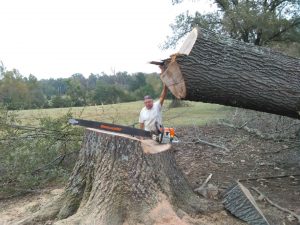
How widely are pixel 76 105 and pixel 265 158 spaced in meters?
4.42

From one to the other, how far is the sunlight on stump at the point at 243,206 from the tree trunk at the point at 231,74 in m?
1.11

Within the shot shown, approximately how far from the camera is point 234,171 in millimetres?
5953

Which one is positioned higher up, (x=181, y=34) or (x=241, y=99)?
(x=181, y=34)

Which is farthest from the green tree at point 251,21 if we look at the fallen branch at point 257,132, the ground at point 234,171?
the ground at point 234,171

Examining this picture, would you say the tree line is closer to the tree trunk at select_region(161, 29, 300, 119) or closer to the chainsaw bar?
the chainsaw bar

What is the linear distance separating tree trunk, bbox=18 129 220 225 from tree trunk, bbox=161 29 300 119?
85cm

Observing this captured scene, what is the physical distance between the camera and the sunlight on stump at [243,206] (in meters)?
4.00

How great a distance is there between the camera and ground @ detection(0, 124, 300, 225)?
4.29m

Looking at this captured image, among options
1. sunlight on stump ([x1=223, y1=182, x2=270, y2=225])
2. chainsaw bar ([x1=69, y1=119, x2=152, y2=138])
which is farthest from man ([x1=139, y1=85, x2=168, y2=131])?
sunlight on stump ([x1=223, y1=182, x2=270, y2=225])

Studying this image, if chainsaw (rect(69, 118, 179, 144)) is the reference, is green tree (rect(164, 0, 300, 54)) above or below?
above

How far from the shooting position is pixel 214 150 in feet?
23.7

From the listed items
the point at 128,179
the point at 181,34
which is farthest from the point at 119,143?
the point at 181,34

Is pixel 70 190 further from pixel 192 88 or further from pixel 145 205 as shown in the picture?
pixel 192 88

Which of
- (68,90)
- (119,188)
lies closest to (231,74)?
(119,188)
